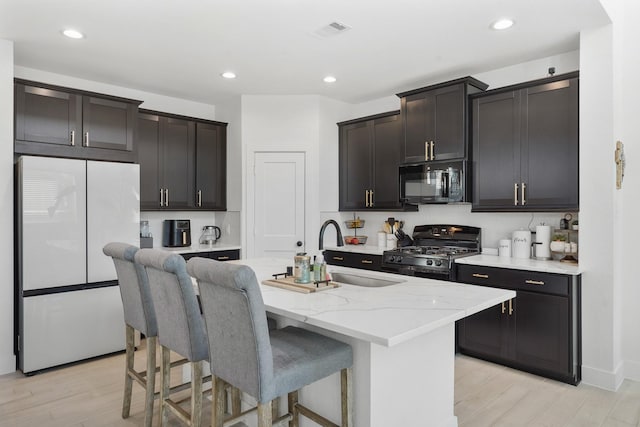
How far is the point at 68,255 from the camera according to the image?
349 cm

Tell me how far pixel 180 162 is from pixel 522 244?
11.8 ft

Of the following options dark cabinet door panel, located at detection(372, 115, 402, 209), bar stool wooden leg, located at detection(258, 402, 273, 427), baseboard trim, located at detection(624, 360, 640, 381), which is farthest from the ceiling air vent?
baseboard trim, located at detection(624, 360, 640, 381)

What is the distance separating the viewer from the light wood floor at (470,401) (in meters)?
2.61

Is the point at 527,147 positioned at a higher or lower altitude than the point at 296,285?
higher

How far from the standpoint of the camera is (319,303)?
2.00 metres

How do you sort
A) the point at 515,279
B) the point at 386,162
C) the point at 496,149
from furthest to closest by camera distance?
the point at 386,162 < the point at 496,149 < the point at 515,279

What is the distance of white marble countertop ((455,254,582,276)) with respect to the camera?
3080mm

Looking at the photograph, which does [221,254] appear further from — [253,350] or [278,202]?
[253,350]

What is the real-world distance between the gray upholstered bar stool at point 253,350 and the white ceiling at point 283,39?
6.23 ft

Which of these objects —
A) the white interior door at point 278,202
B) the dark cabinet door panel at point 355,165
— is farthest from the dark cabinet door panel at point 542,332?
the white interior door at point 278,202

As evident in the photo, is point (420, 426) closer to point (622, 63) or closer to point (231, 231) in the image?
point (622, 63)

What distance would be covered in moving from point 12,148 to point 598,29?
454cm

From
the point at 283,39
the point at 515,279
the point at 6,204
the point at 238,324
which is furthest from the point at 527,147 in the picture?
the point at 6,204

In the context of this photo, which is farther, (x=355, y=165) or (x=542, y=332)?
(x=355, y=165)
